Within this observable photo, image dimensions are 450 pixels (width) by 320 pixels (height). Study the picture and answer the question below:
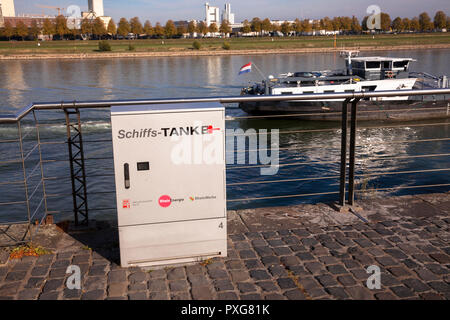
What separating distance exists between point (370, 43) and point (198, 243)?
8317 cm

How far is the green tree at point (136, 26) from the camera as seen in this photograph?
114 meters

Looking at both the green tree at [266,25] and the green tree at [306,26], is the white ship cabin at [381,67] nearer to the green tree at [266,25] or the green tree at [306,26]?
the green tree at [306,26]

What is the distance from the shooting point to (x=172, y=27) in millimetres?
113188

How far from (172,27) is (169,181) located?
115252 millimetres

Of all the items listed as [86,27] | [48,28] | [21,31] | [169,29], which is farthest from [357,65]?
[21,31]

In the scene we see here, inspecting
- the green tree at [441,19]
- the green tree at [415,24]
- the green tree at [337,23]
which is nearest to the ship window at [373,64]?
the green tree at [337,23]

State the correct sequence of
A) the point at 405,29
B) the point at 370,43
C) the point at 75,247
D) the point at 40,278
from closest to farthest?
the point at 40,278 → the point at 75,247 → the point at 370,43 → the point at 405,29

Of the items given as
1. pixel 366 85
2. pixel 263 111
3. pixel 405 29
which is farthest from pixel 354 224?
pixel 405 29

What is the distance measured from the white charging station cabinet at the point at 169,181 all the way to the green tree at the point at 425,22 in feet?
426

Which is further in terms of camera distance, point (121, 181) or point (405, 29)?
point (405, 29)

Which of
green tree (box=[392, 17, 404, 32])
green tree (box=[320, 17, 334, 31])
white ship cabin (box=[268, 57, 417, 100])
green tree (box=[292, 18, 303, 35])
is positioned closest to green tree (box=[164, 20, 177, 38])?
green tree (box=[292, 18, 303, 35])
